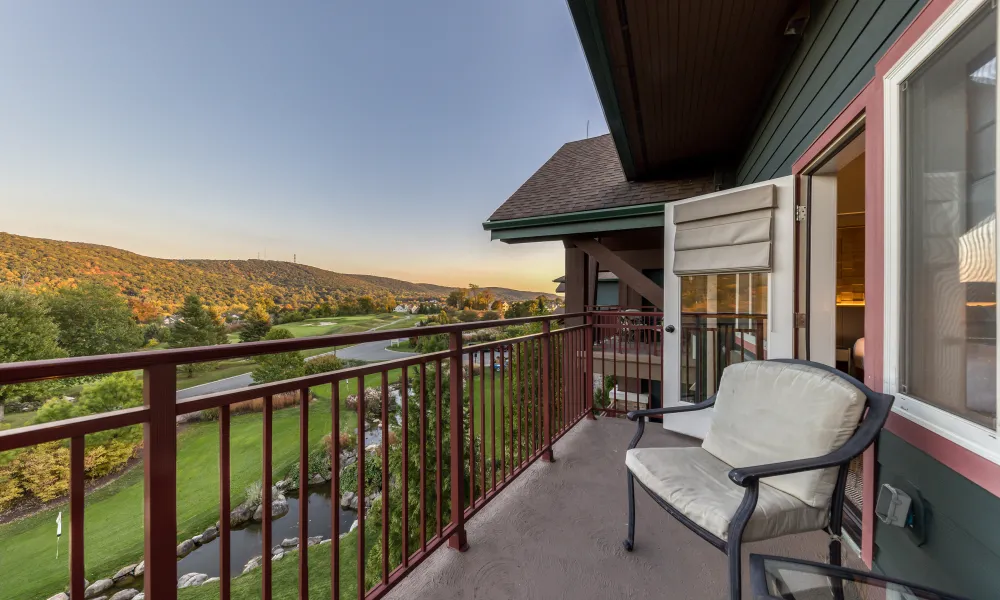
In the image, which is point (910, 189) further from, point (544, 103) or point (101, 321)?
point (101, 321)

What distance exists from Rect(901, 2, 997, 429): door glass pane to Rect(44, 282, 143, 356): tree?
27.4 m

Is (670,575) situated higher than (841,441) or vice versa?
(841,441)

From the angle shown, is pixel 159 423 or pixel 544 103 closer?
pixel 159 423

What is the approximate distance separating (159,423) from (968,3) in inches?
89.5

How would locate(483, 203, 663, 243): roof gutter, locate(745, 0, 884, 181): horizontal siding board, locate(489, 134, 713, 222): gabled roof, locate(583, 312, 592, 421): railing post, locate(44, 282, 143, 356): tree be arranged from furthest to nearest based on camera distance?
locate(44, 282, 143, 356): tree → locate(489, 134, 713, 222): gabled roof → locate(483, 203, 663, 243): roof gutter → locate(583, 312, 592, 421): railing post → locate(745, 0, 884, 181): horizontal siding board

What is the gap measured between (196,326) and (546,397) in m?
26.3

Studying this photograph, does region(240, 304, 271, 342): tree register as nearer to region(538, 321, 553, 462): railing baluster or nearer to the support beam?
the support beam

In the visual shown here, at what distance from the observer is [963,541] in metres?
1.04

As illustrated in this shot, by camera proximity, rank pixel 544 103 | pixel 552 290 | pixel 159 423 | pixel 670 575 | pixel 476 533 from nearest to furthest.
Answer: pixel 159 423 < pixel 670 575 < pixel 476 533 < pixel 544 103 < pixel 552 290

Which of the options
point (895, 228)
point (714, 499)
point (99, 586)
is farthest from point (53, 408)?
point (895, 228)

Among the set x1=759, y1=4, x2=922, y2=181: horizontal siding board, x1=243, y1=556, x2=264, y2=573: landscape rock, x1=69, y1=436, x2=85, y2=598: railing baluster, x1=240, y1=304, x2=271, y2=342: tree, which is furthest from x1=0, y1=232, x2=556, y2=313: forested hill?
x1=69, y1=436, x2=85, y2=598: railing baluster

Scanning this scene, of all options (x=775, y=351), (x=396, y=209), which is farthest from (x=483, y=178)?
(x=775, y=351)

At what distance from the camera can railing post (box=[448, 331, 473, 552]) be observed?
1729mm

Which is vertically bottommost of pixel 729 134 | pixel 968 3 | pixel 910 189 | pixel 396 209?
pixel 910 189
